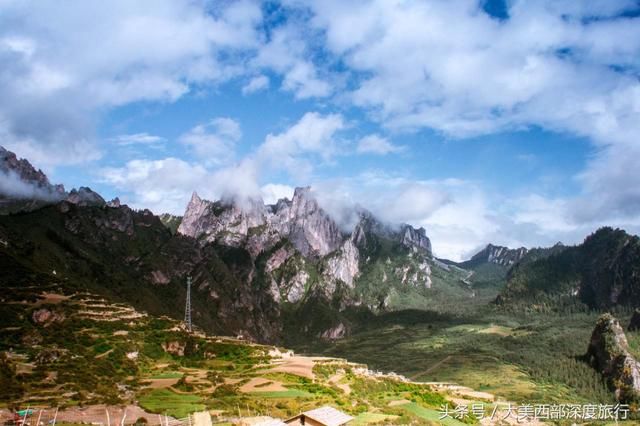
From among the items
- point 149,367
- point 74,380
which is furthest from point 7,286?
point 74,380

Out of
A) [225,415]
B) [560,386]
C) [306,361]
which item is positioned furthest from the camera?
[560,386]

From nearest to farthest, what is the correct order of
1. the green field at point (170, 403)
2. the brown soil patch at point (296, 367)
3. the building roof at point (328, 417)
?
1. the building roof at point (328, 417)
2. the green field at point (170, 403)
3. the brown soil patch at point (296, 367)

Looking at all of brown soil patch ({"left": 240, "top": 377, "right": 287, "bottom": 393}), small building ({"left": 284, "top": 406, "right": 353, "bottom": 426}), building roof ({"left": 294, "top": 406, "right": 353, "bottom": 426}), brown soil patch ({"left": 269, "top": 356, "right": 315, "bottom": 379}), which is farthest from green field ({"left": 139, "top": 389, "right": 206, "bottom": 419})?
building roof ({"left": 294, "top": 406, "right": 353, "bottom": 426})

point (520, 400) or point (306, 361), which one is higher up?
point (306, 361)

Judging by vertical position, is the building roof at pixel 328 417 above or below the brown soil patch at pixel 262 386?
above

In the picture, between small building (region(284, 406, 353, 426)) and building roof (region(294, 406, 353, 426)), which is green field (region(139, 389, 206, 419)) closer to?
small building (region(284, 406, 353, 426))

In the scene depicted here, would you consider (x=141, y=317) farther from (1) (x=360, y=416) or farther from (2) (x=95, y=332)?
(1) (x=360, y=416)

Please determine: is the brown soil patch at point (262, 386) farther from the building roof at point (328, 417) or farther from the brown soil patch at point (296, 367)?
the building roof at point (328, 417)

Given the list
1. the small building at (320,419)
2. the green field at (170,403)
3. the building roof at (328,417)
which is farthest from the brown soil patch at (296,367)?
the small building at (320,419)

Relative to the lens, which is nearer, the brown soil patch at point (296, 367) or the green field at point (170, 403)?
the green field at point (170, 403)

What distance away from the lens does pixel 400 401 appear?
91.0 meters

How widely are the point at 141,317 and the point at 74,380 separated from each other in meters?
48.5

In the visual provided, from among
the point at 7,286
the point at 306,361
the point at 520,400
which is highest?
the point at 7,286

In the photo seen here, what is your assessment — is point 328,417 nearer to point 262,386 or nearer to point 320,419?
point 320,419
